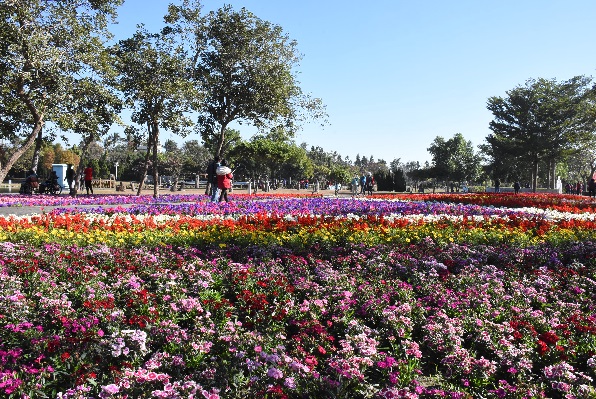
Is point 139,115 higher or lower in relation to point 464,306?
higher

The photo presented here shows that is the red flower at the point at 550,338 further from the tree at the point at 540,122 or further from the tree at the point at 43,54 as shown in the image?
the tree at the point at 540,122

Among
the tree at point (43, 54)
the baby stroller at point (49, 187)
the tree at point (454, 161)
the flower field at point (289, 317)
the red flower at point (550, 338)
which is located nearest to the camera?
the flower field at point (289, 317)

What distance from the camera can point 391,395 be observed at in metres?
3.12

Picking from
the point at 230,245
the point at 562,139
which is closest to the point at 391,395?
the point at 230,245

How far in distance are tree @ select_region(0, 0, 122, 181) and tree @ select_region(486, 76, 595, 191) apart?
40435 millimetres

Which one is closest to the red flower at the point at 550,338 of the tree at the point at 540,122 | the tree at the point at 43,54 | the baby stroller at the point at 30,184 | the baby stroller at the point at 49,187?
the tree at the point at 43,54

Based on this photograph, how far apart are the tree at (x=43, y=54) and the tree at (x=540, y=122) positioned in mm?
40435

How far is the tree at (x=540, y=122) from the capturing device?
46.9 meters

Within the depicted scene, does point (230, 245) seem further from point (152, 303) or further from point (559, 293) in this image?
point (559, 293)

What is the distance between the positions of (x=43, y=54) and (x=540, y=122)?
47287 mm

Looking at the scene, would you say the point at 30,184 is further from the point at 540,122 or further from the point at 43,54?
the point at 540,122

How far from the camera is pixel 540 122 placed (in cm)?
4856

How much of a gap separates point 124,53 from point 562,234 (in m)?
22.4

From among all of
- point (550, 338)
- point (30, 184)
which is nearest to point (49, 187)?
point (30, 184)
